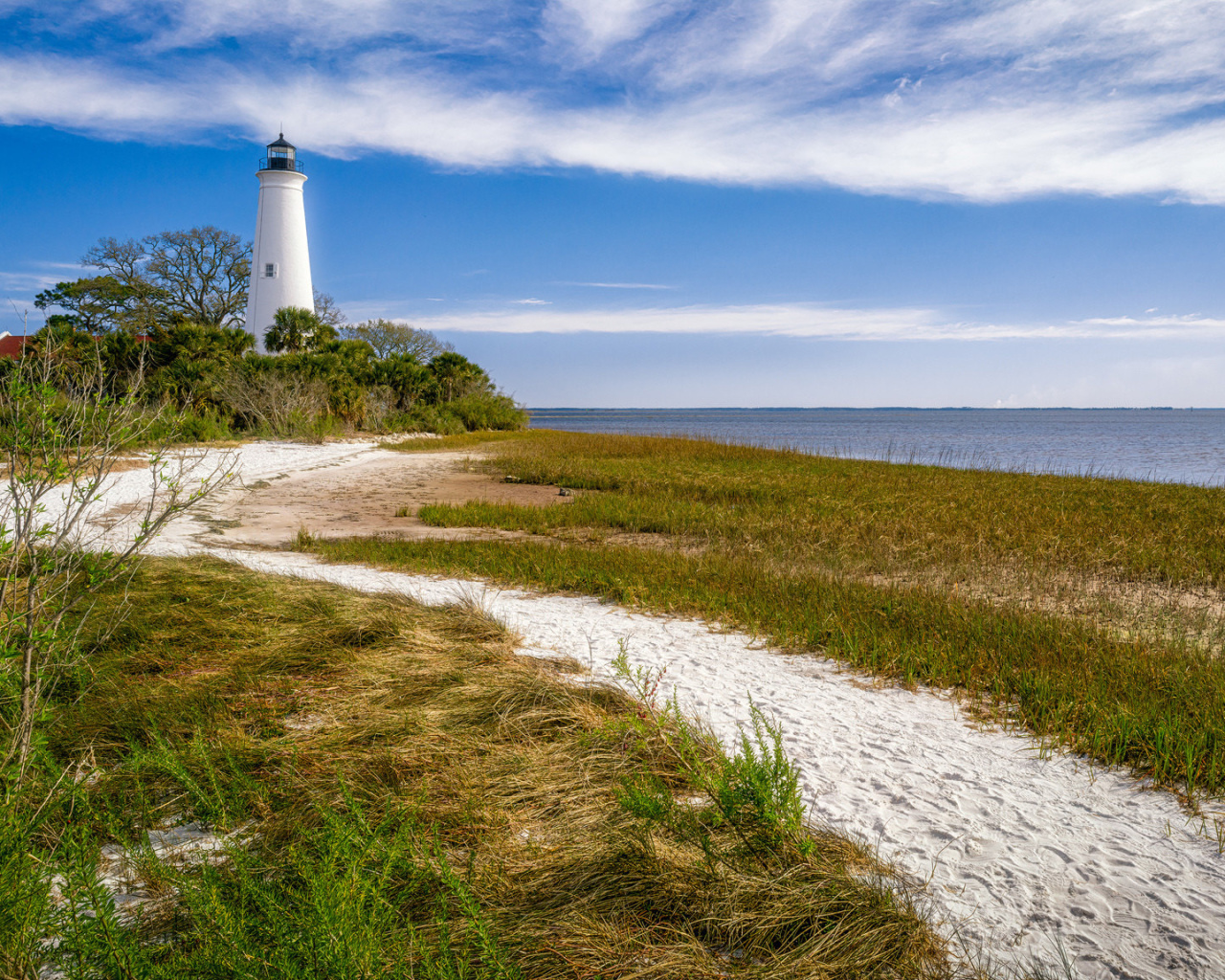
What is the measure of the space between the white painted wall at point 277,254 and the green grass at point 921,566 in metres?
26.0

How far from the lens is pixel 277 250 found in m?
37.5

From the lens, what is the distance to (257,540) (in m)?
9.53

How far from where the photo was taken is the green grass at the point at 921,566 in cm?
427

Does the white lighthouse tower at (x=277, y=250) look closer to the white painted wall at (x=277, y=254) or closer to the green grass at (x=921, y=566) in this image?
the white painted wall at (x=277, y=254)

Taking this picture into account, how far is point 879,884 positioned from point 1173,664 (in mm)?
3588

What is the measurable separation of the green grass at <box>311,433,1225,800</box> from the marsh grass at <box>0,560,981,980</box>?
6.12 feet

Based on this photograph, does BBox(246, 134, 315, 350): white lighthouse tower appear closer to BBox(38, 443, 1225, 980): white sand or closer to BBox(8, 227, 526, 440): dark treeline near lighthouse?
BBox(8, 227, 526, 440): dark treeline near lighthouse

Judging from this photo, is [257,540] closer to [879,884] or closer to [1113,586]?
[879,884]

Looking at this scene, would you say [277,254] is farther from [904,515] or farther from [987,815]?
[987,815]

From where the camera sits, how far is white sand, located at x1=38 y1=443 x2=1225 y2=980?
242 cm

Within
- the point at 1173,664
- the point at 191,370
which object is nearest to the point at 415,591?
the point at 1173,664

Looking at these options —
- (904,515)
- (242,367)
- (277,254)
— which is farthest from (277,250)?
(904,515)

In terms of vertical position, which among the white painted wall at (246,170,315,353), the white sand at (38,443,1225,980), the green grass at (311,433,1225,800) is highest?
the white painted wall at (246,170,315,353)

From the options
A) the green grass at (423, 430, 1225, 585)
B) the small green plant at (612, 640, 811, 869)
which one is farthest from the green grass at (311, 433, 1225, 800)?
the small green plant at (612, 640, 811, 869)
